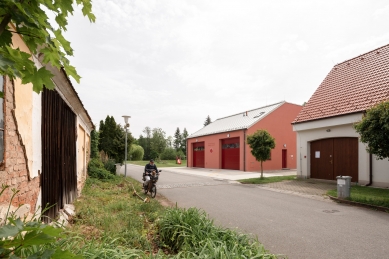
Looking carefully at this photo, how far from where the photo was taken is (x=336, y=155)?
1378 centimetres

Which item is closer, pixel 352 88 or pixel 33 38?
pixel 33 38

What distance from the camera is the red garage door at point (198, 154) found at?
1194 inches

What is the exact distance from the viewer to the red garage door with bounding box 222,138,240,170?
2400cm

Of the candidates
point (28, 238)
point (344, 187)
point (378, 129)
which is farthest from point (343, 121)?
point (28, 238)

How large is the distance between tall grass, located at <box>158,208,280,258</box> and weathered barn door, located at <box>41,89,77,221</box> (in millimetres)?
2273

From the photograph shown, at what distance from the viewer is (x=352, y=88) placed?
558 inches

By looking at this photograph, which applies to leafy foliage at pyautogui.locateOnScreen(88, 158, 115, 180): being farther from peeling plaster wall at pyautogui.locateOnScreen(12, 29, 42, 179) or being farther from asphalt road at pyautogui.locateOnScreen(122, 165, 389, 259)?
peeling plaster wall at pyautogui.locateOnScreen(12, 29, 42, 179)

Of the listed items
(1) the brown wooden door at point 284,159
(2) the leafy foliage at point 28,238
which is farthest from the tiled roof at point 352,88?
(2) the leafy foliage at point 28,238

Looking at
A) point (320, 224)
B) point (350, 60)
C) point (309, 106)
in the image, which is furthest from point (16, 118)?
point (350, 60)

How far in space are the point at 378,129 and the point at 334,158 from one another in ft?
20.2

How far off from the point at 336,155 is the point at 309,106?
3.97m

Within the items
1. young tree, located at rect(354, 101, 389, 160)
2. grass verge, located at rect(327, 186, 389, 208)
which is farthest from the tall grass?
young tree, located at rect(354, 101, 389, 160)

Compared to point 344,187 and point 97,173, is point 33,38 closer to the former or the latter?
point 344,187

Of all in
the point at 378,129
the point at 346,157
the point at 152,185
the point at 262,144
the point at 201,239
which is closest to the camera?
the point at 201,239
